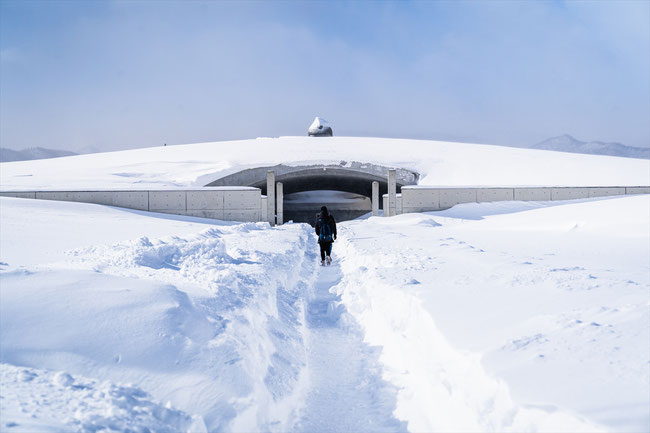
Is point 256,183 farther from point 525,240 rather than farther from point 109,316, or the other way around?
point 109,316

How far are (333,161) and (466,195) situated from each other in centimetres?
1206

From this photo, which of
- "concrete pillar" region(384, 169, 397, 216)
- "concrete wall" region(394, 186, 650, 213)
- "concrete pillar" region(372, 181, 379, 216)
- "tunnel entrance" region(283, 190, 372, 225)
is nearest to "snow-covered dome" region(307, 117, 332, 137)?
"tunnel entrance" region(283, 190, 372, 225)

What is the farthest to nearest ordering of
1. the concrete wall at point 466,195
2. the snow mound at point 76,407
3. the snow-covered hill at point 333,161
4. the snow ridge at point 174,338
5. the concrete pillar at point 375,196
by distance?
the concrete pillar at point 375,196 < the snow-covered hill at point 333,161 < the concrete wall at point 466,195 < the snow ridge at point 174,338 < the snow mound at point 76,407

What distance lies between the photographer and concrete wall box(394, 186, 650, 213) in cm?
2661

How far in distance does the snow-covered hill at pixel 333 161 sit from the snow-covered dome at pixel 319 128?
9.21 meters

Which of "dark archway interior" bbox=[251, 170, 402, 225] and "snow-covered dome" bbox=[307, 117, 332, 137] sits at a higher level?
"snow-covered dome" bbox=[307, 117, 332, 137]

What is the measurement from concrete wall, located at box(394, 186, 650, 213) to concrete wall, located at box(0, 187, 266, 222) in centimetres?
825

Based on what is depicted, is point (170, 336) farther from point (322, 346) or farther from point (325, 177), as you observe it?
point (325, 177)

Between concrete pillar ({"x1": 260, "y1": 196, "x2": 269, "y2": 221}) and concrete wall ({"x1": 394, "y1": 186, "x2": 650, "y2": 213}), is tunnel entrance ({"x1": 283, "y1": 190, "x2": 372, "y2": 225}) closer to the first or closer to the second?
concrete wall ({"x1": 394, "y1": 186, "x2": 650, "y2": 213})

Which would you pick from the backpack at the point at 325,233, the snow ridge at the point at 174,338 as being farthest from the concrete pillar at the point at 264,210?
the snow ridge at the point at 174,338

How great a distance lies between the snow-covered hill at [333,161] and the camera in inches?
1210

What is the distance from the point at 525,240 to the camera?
45.6 ft

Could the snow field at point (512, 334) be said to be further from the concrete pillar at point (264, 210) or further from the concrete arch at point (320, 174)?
the concrete arch at point (320, 174)

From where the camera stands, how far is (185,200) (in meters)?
24.7
